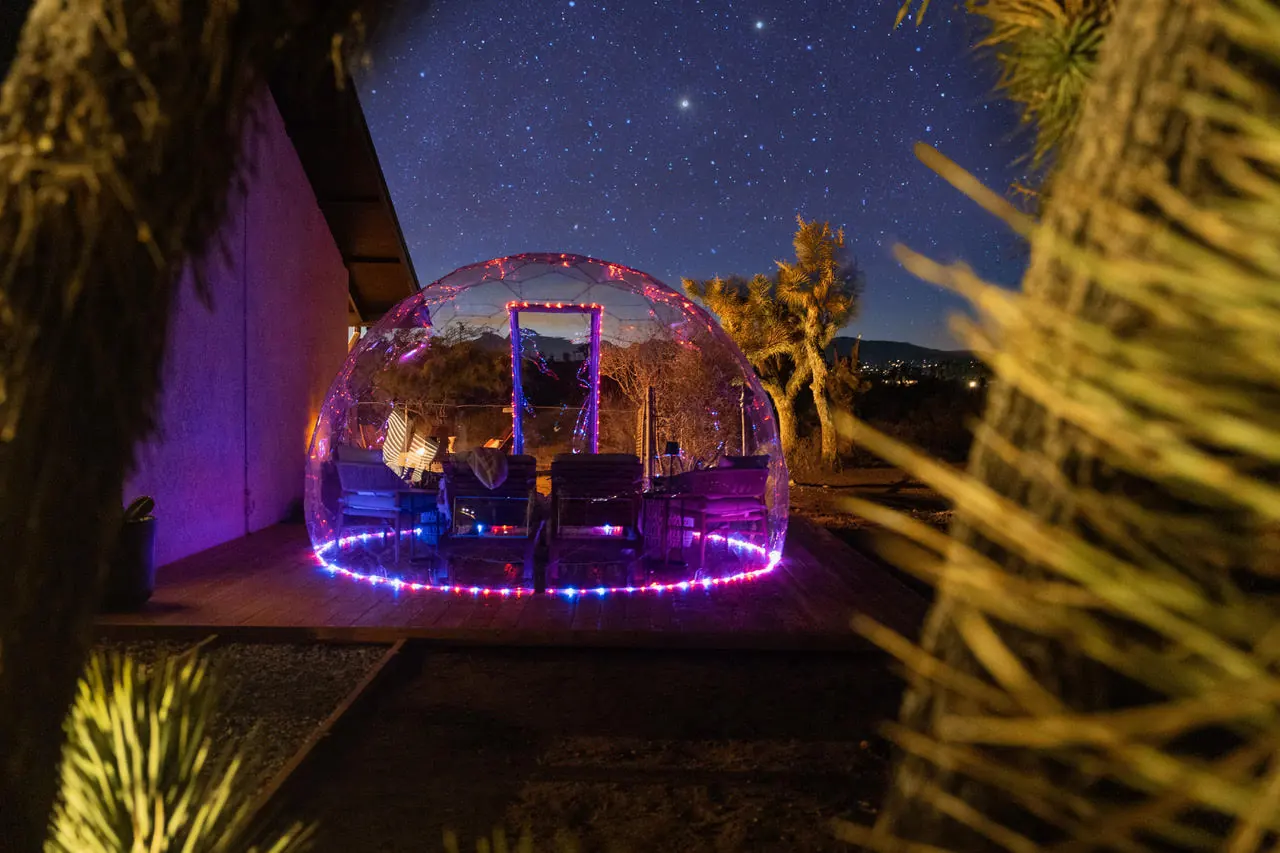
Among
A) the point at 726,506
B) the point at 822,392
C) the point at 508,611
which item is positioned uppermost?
the point at 822,392

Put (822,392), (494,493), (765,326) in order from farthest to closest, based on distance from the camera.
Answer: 1. (765,326)
2. (822,392)
3. (494,493)

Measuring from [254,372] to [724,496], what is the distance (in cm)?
486

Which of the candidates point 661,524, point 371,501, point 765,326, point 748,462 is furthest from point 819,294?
point 371,501

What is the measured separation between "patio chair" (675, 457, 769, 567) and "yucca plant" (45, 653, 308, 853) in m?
5.55

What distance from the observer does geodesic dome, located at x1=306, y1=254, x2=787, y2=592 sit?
8500 millimetres

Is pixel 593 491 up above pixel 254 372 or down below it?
below

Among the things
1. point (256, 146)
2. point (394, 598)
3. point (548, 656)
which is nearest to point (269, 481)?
point (394, 598)

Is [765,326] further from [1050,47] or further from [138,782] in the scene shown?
[1050,47]

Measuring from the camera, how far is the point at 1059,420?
649mm

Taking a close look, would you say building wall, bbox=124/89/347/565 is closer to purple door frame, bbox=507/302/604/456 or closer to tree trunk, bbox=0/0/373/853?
purple door frame, bbox=507/302/604/456

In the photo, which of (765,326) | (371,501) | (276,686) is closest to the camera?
(276,686)

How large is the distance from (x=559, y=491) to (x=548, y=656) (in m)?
1.83

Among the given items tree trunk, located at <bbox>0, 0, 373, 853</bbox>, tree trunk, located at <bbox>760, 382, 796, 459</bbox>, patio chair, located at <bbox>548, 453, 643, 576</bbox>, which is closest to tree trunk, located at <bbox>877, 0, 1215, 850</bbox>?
tree trunk, located at <bbox>0, 0, 373, 853</bbox>

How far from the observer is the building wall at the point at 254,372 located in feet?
24.8
